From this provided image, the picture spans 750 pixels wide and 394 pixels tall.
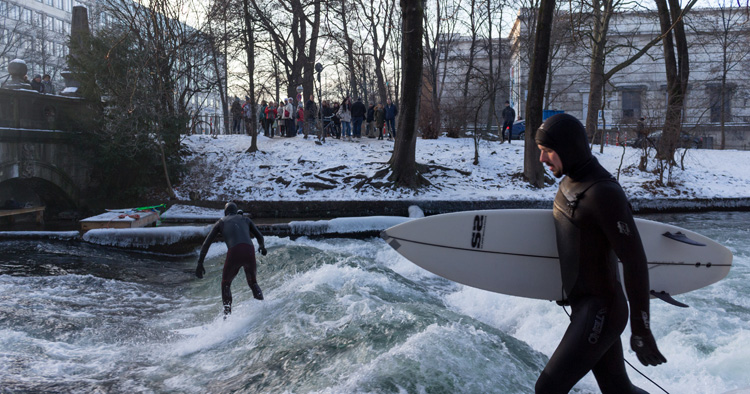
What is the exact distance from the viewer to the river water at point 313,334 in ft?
18.3

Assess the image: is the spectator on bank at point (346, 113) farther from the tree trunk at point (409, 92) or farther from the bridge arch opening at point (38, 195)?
the bridge arch opening at point (38, 195)

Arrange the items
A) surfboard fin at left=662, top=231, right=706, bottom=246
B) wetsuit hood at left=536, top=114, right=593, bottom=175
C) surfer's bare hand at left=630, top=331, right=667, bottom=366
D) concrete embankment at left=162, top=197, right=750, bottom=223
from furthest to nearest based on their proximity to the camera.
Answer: concrete embankment at left=162, top=197, right=750, bottom=223 → surfboard fin at left=662, top=231, right=706, bottom=246 → wetsuit hood at left=536, top=114, right=593, bottom=175 → surfer's bare hand at left=630, top=331, right=667, bottom=366

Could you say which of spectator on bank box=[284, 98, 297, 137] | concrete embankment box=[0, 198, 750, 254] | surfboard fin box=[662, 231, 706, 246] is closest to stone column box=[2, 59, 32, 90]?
concrete embankment box=[0, 198, 750, 254]

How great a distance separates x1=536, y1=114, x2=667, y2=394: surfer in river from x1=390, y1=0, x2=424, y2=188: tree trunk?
1534 centimetres

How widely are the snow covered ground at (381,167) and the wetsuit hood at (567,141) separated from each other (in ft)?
48.0

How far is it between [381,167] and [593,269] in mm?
18163

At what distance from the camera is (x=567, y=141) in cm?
312

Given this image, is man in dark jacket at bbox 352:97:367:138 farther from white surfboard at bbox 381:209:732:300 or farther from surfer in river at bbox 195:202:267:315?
white surfboard at bbox 381:209:732:300

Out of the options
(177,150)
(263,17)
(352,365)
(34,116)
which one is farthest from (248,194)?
(352,365)

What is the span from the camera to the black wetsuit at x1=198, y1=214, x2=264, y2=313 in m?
7.77

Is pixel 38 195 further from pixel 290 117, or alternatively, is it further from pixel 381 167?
pixel 381 167

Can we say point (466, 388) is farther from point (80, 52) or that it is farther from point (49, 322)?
point (80, 52)

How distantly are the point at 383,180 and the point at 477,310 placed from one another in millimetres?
11181

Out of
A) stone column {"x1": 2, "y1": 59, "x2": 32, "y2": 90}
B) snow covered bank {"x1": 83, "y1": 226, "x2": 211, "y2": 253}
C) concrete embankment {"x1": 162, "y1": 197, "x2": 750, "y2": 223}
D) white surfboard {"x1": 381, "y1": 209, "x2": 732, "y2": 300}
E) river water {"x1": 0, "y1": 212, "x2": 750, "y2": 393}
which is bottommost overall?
river water {"x1": 0, "y1": 212, "x2": 750, "y2": 393}
